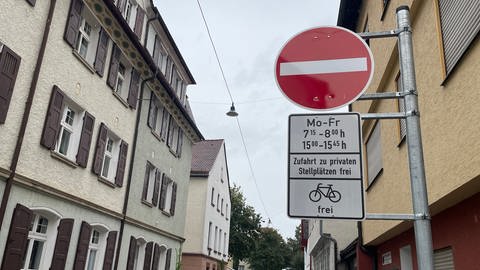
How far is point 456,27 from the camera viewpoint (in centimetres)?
464

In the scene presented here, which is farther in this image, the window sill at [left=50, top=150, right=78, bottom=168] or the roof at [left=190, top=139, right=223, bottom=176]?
the roof at [left=190, top=139, right=223, bottom=176]

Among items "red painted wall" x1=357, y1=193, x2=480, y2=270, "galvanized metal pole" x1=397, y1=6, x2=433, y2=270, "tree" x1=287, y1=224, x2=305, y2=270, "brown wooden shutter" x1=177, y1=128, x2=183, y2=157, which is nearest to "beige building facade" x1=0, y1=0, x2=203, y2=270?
"brown wooden shutter" x1=177, y1=128, x2=183, y2=157

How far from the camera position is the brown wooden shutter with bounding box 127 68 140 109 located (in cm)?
1542

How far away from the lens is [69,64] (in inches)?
447

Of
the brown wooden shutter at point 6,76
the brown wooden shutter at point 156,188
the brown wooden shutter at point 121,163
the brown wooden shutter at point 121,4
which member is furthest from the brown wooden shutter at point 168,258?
the brown wooden shutter at point 6,76

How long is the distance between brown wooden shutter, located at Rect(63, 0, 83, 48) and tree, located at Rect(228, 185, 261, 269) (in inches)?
1453

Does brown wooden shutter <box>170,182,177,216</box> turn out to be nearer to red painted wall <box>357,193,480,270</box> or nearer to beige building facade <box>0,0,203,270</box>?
beige building facade <box>0,0,203,270</box>

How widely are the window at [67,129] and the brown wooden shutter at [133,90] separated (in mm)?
2944

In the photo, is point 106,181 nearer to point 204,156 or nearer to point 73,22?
point 73,22

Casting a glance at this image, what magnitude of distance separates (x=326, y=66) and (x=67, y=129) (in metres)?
10.4

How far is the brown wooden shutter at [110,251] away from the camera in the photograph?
13.6 m

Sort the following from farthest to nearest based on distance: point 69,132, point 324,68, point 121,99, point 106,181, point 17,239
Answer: point 121,99 < point 106,181 < point 69,132 < point 17,239 < point 324,68

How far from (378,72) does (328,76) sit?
687 cm

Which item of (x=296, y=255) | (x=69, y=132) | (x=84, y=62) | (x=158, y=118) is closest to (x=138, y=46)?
(x=84, y=62)
